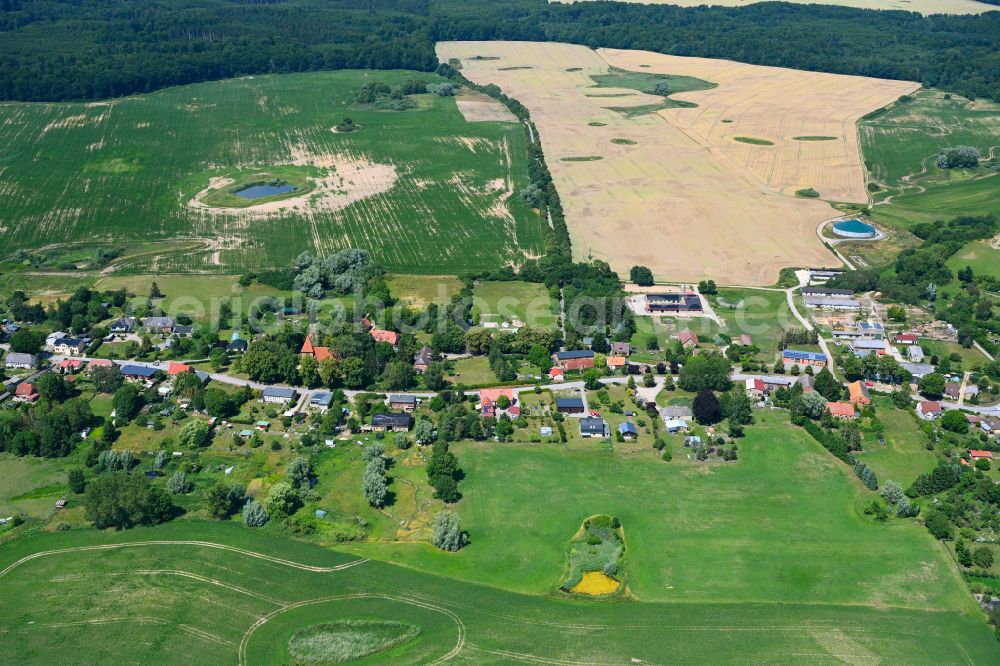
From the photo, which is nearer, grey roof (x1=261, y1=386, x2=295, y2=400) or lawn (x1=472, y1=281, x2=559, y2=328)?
grey roof (x1=261, y1=386, x2=295, y2=400)

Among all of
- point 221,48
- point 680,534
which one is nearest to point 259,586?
point 680,534

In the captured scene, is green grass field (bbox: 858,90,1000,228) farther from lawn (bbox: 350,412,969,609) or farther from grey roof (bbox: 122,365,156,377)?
grey roof (bbox: 122,365,156,377)

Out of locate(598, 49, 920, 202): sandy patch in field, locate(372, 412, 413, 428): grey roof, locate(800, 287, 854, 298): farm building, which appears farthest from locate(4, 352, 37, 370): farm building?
locate(598, 49, 920, 202): sandy patch in field

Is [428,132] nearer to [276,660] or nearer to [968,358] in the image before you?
[968,358]

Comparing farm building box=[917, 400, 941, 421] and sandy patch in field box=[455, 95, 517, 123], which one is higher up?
sandy patch in field box=[455, 95, 517, 123]

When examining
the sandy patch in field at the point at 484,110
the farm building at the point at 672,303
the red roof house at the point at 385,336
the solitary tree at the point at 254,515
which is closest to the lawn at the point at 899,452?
the farm building at the point at 672,303

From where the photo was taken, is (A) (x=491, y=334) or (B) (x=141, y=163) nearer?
(A) (x=491, y=334)

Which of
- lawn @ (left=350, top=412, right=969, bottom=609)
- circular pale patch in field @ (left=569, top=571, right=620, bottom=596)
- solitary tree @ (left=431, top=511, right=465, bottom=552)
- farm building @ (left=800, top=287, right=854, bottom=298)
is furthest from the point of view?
farm building @ (left=800, top=287, right=854, bottom=298)
